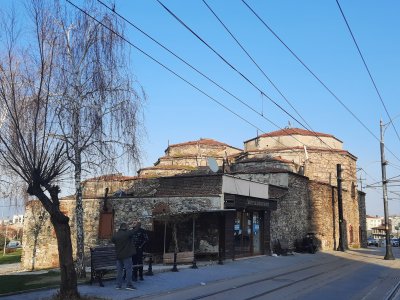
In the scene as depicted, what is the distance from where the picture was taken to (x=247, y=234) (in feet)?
83.5

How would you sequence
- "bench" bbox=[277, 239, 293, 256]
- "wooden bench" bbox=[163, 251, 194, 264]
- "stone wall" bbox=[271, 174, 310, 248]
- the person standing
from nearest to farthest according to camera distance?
the person standing
"wooden bench" bbox=[163, 251, 194, 264]
"bench" bbox=[277, 239, 293, 256]
"stone wall" bbox=[271, 174, 310, 248]

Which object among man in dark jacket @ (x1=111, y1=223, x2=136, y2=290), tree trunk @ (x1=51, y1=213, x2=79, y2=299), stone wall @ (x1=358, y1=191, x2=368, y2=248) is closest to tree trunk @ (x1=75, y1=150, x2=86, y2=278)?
man in dark jacket @ (x1=111, y1=223, x2=136, y2=290)

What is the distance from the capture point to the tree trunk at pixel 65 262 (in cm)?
1047

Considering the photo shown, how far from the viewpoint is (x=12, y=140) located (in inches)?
428

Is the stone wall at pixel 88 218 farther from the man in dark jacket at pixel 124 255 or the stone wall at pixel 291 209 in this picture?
the man in dark jacket at pixel 124 255

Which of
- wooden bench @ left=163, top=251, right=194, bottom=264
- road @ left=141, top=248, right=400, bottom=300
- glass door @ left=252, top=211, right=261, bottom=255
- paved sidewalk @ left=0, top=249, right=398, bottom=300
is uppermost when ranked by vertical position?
glass door @ left=252, top=211, right=261, bottom=255

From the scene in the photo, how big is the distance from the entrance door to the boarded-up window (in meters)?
7.60

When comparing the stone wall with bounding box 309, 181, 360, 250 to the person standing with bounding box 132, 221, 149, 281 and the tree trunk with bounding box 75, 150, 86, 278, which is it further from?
the person standing with bounding box 132, 221, 149, 281

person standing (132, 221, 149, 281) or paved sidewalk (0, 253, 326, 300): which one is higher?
person standing (132, 221, 149, 281)

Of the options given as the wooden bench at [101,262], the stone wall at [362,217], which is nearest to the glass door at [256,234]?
the wooden bench at [101,262]

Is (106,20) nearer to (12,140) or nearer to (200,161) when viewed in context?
(12,140)

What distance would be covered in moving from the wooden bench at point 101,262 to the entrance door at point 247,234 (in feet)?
36.2

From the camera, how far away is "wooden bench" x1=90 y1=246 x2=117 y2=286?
13.1 metres

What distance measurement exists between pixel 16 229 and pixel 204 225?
277ft
